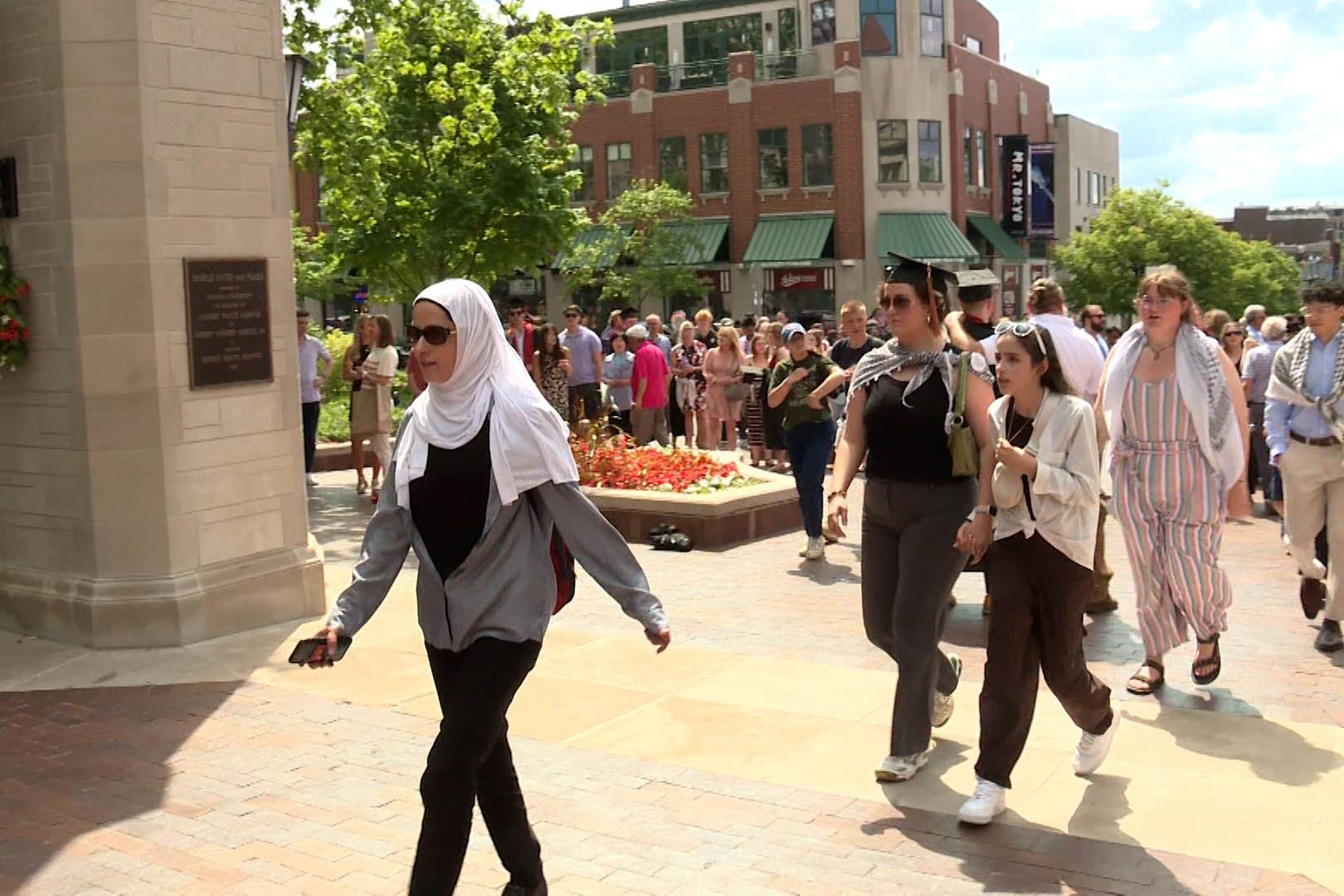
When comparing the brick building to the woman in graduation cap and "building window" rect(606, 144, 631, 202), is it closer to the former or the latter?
"building window" rect(606, 144, 631, 202)

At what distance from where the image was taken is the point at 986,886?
475cm

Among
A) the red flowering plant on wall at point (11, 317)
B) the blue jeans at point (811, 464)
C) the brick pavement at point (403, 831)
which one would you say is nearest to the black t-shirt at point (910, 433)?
the brick pavement at point (403, 831)

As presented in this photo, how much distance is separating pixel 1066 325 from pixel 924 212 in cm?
3840

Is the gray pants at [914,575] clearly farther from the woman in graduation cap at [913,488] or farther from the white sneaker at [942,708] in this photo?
the white sneaker at [942,708]

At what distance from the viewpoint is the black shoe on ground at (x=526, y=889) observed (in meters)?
4.45

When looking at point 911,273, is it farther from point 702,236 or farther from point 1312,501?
point 702,236

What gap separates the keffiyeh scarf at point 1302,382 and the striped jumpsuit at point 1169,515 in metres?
1.46

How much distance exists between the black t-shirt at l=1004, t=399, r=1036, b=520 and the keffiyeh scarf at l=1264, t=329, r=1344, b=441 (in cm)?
323

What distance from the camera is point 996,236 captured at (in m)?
49.2

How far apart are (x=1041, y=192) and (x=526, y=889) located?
51123mm

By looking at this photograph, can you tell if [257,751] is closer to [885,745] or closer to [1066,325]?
[885,745]

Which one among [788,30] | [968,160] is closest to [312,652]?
[788,30]

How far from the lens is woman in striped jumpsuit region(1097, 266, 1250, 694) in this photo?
22.3 feet

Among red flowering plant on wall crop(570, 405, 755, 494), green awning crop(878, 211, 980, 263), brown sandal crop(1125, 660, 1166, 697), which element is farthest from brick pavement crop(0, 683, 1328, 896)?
green awning crop(878, 211, 980, 263)
